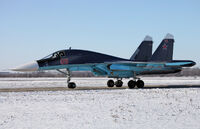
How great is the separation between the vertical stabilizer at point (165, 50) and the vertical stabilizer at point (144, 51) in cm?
60

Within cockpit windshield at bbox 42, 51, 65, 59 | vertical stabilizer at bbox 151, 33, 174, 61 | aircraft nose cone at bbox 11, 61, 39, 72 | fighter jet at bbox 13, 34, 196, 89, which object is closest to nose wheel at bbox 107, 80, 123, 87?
fighter jet at bbox 13, 34, 196, 89

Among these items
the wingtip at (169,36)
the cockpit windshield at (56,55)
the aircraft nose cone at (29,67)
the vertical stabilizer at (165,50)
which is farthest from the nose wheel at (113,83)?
the aircraft nose cone at (29,67)

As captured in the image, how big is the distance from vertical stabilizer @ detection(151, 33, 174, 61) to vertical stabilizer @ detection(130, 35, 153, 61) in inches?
23.5

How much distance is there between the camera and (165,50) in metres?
26.9

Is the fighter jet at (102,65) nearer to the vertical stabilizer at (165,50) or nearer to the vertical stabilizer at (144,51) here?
the vertical stabilizer at (165,50)

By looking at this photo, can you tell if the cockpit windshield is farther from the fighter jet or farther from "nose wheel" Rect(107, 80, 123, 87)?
"nose wheel" Rect(107, 80, 123, 87)

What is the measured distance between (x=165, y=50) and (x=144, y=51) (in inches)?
79.5

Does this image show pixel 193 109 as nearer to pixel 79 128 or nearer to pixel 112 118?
pixel 112 118

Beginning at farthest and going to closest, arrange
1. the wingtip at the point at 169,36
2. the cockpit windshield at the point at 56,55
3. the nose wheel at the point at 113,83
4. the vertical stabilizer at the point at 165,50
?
1. the wingtip at the point at 169,36
2. the vertical stabilizer at the point at 165,50
3. the nose wheel at the point at 113,83
4. the cockpit windshield at the point at 56,55

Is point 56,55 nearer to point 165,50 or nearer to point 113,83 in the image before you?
point 113,83

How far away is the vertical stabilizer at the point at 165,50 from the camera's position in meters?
26.8

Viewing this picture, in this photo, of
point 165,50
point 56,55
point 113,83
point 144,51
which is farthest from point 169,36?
point 56,55

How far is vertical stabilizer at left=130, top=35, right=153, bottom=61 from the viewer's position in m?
27.2

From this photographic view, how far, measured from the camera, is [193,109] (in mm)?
10227
